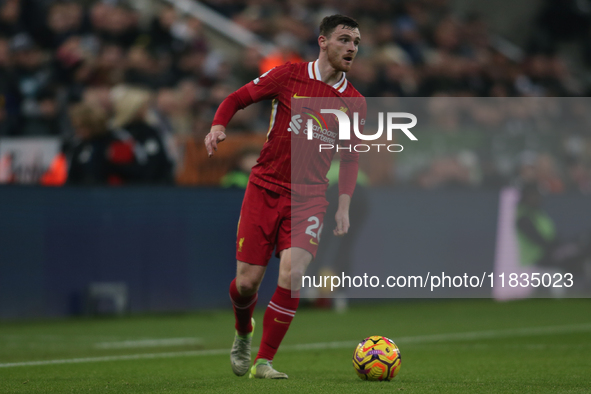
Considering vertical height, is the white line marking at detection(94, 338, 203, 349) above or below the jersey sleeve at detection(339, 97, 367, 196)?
below

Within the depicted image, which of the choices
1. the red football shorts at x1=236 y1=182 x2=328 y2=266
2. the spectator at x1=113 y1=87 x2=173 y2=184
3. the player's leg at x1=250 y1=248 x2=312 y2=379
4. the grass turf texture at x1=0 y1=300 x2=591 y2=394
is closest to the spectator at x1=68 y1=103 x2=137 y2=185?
the spectator at x1=113 y1=87 x2=173 y2=184

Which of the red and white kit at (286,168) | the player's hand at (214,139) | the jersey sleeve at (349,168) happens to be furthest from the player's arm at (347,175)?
the player's hand at (214,139)

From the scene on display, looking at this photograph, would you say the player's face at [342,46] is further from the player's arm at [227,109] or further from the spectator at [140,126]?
the spectator at [140,126]

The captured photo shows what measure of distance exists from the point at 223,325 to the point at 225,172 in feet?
9.60

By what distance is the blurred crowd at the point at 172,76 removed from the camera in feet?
37.8

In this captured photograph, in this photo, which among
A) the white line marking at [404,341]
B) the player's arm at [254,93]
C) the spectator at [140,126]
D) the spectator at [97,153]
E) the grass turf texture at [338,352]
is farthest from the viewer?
the spectator at [140,126]

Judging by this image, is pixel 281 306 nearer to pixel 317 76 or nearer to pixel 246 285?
pixel 246 285

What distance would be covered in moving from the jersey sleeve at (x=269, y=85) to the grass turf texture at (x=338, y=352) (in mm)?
1849

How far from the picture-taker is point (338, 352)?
26.9 ft

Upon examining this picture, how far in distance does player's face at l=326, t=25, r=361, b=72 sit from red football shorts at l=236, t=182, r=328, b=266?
35.0 inches

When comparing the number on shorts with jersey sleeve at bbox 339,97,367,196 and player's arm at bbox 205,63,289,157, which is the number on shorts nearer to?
jersey sleeve at bbox 339,97,367,196

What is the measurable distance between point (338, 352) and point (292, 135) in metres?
2.75

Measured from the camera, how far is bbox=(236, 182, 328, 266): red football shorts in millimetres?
6074

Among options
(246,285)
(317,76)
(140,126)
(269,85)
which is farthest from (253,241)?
(140,126)
